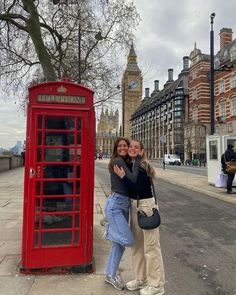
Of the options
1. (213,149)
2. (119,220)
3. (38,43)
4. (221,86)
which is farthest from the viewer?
(221,86)

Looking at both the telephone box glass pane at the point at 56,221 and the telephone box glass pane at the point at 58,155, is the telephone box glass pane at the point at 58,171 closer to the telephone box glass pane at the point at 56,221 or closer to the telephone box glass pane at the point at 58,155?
the telephone box glass pane at the point at 58,155

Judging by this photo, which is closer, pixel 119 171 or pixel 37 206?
pixel 119 171

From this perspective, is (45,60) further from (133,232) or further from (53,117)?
(133,232)

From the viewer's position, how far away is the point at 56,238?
16.4 feet

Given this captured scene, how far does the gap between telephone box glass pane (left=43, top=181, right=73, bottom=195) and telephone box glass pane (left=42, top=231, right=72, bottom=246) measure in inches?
21.5

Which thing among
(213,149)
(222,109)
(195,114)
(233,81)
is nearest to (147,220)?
(213,149)

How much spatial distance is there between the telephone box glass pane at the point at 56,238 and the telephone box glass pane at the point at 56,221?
0.09 meters

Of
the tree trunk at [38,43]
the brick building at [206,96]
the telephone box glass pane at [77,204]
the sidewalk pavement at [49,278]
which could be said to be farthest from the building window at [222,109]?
the telephone box glass pane at [77,204]

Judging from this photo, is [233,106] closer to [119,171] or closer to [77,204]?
[77,204]

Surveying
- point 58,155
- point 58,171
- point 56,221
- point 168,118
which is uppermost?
point 168,118

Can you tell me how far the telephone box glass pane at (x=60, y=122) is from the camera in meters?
4.92

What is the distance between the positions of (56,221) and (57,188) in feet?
1.47

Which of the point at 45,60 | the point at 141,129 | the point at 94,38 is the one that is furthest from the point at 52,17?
the point at 141,129

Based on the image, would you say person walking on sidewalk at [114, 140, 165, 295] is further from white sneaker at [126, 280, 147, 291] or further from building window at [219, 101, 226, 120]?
building window at [219, 101, 226, 120]
